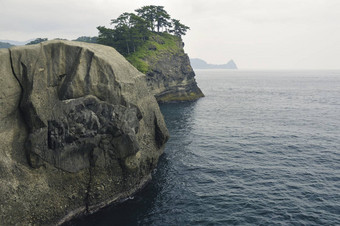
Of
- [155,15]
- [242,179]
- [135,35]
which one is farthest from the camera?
[155,15]

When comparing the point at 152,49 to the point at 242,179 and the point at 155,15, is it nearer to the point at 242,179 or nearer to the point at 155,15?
the point at 155,15

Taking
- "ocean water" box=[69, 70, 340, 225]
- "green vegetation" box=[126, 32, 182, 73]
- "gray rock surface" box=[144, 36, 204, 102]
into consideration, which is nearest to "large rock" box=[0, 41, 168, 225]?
"ocean water" box=[69, 70, 340, 225]

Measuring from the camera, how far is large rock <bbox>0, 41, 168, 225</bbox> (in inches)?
858

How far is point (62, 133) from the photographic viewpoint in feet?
76.8

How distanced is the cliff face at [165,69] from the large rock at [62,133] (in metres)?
53.9

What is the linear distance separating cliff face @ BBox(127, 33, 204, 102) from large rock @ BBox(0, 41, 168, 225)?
177ft

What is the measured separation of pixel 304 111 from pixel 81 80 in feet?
230

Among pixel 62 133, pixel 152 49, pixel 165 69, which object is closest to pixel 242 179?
pixel 62 133

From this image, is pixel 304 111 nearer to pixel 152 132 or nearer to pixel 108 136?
pixel 152 132

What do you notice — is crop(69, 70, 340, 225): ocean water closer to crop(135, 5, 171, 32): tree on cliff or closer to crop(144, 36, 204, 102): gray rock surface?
crop(144, 36, 204, 102): gray rock surface

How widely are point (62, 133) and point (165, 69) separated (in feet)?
226

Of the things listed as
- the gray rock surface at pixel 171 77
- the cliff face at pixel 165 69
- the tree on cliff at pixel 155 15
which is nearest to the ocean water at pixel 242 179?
the gray rock surface at pixel 171 77

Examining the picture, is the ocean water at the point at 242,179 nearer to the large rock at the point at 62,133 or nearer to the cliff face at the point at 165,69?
the large rock at the point at 62,133

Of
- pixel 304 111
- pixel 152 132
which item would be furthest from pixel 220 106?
pixel 152 132
